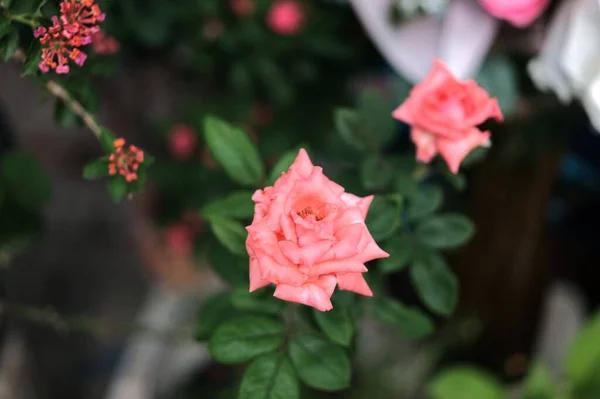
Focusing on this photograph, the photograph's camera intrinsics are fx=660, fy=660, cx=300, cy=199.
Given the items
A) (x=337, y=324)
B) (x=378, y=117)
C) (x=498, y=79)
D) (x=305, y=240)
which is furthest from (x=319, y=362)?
(x=498, y=79)

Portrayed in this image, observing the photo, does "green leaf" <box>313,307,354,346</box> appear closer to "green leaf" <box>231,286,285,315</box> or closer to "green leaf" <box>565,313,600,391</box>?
"green leaf" <box>231,286,285,315</box>

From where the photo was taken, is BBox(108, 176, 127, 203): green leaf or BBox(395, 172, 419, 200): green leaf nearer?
BBox(108, 176, 127, 203): green leaf

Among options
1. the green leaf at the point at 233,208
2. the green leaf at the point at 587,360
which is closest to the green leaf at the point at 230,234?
the green leaf at the point at 233,208

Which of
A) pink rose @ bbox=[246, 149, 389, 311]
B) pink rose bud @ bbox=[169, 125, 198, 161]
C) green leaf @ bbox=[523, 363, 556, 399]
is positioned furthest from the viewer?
pink rose bud @ bbox=[169, 125, 198, 161]

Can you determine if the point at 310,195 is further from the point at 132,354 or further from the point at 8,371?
the point at 132,354

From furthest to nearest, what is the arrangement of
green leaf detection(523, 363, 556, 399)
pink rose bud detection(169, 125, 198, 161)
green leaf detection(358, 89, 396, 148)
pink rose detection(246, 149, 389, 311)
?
pink rose bud detection(169, 125, 198, 161) < green leaf detection(523, 363, 556, 399) < green leaf detection(358, 89, 396, 148) < pink rose detection(246, 149, 389, 311)

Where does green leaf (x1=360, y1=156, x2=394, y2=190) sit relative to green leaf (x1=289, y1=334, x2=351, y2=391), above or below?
above

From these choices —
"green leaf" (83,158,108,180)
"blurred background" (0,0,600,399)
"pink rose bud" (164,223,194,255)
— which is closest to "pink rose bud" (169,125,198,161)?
"blurred background" (0,0,600,399)
